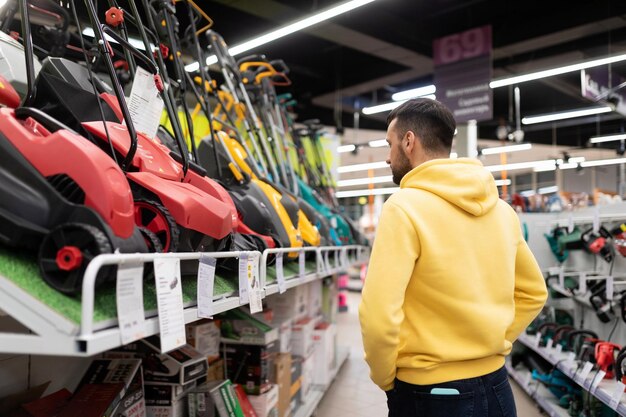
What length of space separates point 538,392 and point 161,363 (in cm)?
351

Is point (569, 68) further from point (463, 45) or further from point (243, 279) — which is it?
point (243, 279)

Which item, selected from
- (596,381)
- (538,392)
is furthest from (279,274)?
(538,392)

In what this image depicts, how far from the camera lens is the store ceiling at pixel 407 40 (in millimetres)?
6961

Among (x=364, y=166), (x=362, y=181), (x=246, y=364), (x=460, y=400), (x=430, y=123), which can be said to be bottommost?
(x=246, y=364)

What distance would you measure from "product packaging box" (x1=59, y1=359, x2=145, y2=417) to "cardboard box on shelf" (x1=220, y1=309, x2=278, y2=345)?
2.82 feet

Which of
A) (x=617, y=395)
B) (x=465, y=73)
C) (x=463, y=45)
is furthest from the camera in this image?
(x=463, y=45)

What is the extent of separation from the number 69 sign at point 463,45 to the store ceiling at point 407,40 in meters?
0.53

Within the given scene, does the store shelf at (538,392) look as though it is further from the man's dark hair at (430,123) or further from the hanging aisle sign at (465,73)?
the hanging aisle sign at (465,73)

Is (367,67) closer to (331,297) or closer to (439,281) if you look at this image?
(331,297)

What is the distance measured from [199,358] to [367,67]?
8.61 m

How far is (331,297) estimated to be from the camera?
4.94 metres

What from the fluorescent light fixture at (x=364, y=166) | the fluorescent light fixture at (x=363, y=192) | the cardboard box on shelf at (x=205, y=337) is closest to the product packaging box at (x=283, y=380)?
the cardboard box on shelf at (x=205, y=337)

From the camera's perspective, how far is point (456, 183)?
147 centimetres

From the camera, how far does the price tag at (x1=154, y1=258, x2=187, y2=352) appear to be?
0.96m
